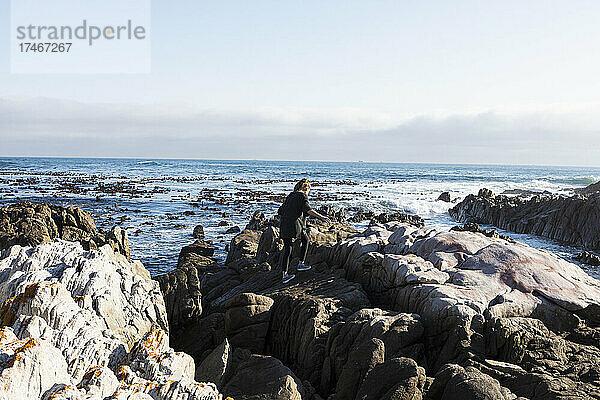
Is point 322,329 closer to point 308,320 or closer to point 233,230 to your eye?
point 308,320

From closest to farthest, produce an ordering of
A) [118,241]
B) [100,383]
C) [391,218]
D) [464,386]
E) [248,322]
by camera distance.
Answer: [100,383] < [464,386] < [248,322] < [118,241] < [391,218]

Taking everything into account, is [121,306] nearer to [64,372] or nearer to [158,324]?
[158,324]

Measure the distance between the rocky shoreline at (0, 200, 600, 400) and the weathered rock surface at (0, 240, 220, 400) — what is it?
2 cm

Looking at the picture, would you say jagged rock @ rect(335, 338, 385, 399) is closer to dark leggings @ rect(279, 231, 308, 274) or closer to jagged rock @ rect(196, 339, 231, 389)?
jagged rock @ rect(196, 339, 231, 389)

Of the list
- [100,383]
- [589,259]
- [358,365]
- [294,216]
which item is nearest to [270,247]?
[294,216]

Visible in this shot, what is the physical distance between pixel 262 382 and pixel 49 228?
552 inches

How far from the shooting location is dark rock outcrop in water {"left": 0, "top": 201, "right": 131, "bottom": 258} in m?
14.2

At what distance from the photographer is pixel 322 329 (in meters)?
7.31

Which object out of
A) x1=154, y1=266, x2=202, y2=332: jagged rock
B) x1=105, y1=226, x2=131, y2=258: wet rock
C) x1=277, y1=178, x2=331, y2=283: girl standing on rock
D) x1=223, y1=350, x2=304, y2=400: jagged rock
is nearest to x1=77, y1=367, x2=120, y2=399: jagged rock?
x1=223, y1=350, x2=304, y2=400: jagged rock

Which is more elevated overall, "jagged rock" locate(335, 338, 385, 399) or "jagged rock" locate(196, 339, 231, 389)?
"jagged rock" locate(335, 338, 385, 399)

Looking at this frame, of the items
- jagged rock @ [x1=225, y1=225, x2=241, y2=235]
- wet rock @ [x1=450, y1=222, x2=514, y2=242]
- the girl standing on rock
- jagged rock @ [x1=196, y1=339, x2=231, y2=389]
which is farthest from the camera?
jagged rock @ [x1=225, y1=225, x2=241, y2=235]

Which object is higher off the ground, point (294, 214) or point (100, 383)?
point (294, 214)

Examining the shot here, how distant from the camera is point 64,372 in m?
3.74

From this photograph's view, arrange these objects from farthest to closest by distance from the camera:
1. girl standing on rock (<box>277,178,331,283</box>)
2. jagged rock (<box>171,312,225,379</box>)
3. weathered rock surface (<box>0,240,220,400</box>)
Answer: girl standing on rock (<box>277,178,331,283</box>), jagged rock (<box>171,312,225,379</box>), weathered rock surface (<box>0,240,220,400</box>)
